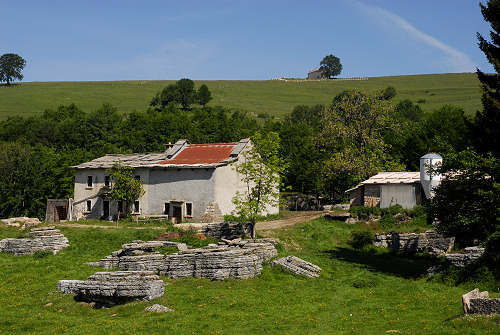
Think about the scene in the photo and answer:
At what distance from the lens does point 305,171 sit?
68250mm

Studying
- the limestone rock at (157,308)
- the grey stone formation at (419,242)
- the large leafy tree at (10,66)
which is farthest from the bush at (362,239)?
the large leafy tree at (10,66)

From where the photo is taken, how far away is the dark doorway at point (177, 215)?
4791cm

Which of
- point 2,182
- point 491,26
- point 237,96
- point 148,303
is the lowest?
point 148,303

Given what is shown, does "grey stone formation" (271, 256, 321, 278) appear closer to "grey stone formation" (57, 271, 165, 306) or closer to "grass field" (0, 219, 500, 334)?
"grass field" (0, 219, 500, 334)

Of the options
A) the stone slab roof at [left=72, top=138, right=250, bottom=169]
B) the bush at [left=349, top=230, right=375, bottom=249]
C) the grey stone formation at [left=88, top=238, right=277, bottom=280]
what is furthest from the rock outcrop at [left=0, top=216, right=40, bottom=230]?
the bush at [left=349, top=230, right=375, bottom=249]

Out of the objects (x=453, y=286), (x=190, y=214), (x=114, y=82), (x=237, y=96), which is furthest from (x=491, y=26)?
(x=114, y=82)

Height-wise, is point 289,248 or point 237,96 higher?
point 237,96

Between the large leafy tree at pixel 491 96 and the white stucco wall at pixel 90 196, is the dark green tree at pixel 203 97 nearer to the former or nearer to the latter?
the white stucco wall at pixel 90 196

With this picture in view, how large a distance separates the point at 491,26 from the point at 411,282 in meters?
14.3

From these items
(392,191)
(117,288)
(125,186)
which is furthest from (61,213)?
(117,288)

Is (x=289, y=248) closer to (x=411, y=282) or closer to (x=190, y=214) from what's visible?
(x=411, y=282)

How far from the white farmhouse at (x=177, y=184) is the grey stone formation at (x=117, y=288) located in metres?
21.5

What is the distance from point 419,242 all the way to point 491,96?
458 inches

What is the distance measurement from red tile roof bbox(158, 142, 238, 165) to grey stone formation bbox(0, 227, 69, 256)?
50.6ft
